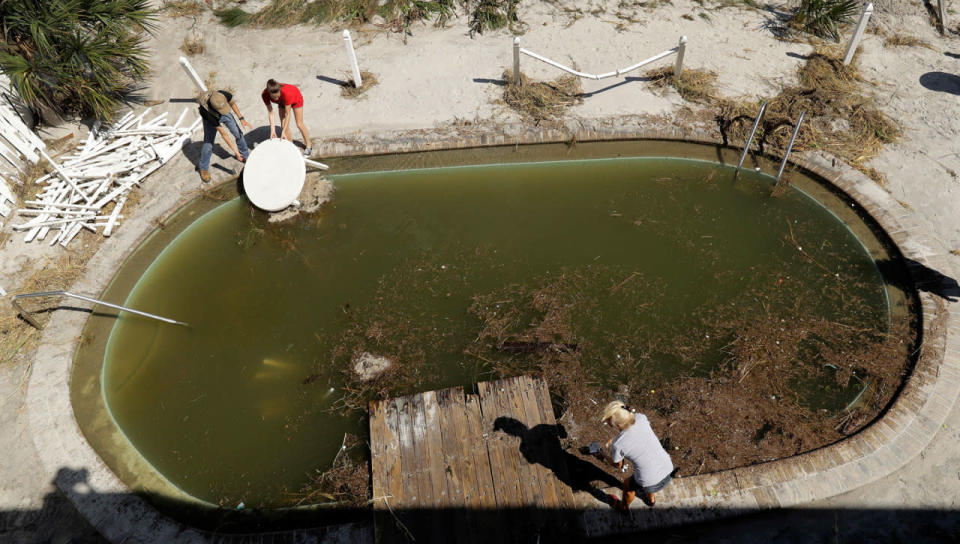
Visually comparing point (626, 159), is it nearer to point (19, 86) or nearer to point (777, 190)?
point (777, 190)

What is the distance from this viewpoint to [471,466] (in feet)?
19.0

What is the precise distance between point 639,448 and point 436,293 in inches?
150

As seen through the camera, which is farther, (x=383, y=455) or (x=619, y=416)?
(x=383, y=455)

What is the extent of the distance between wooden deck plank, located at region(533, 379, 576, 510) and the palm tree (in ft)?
30.3

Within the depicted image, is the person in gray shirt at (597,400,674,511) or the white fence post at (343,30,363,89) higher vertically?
the white fence post at (343,30,363,89)

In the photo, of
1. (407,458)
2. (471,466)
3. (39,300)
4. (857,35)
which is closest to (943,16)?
(857,35)

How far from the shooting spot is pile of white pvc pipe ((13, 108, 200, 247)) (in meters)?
8.58

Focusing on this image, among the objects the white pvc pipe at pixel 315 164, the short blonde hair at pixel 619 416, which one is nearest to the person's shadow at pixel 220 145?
the white pvc pipe at pixel 315 164

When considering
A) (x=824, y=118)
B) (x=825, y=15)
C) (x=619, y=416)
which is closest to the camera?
(x=619, y=416)

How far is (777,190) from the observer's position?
8.64m

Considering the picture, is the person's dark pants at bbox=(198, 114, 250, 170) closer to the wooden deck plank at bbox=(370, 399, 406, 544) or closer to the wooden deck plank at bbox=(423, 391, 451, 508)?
the wooden deck plank at bbox=(370, 399, 406, 544)

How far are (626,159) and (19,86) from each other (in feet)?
34.3

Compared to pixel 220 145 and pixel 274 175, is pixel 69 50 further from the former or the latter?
pixel 274 175

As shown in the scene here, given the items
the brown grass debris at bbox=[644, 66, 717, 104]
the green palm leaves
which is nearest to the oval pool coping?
the brown grass debris at bbox=[644, 66, 717, 104]
